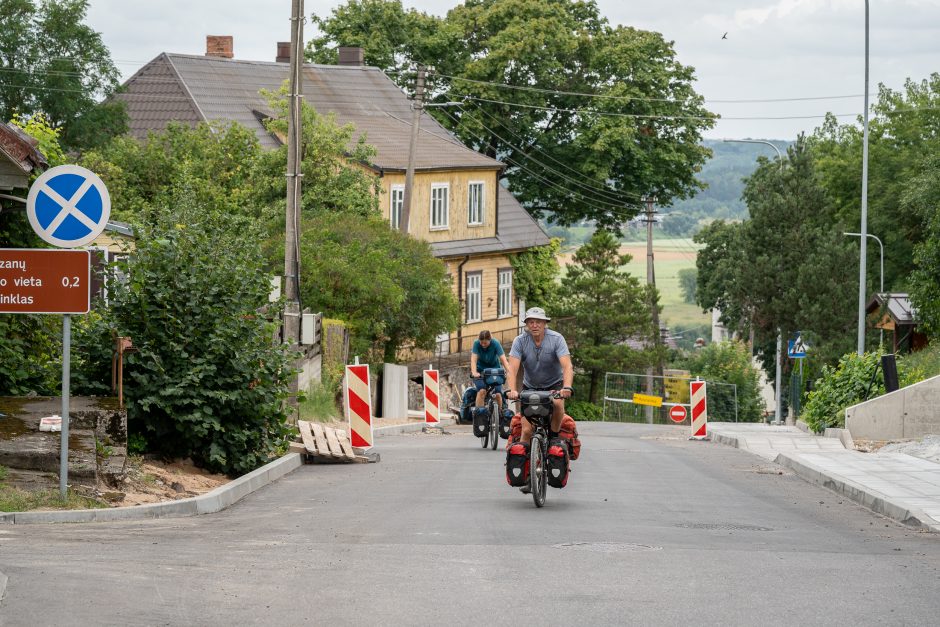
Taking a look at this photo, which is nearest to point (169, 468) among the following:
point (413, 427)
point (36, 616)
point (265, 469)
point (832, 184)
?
point (265, 469)

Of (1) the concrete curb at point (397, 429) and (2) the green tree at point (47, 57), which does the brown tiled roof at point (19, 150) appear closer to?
(1) the concrete curb at point (397, 429)

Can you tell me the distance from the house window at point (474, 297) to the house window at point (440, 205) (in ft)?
8.34

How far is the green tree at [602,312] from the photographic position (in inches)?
2180

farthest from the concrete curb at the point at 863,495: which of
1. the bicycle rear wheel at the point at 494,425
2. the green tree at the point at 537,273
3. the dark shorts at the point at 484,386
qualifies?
the green tree at the point at 537,273

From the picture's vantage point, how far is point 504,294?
175 ft

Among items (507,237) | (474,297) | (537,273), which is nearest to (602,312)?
(537,273)

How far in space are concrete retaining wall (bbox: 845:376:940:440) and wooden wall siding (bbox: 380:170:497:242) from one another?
22552 millimetres

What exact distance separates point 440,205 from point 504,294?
624 centimetres

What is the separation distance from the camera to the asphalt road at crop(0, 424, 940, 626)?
7.59m

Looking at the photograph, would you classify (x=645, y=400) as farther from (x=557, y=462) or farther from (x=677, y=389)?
(x=557, y=462)

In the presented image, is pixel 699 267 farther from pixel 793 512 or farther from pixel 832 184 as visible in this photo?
pixel 793 512

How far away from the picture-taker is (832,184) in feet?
243

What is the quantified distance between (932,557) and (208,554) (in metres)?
5.12

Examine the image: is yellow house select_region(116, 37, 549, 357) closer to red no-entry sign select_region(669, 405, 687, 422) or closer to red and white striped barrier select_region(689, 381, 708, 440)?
red no-entry sign select_region(669, 405, 687, 422)
